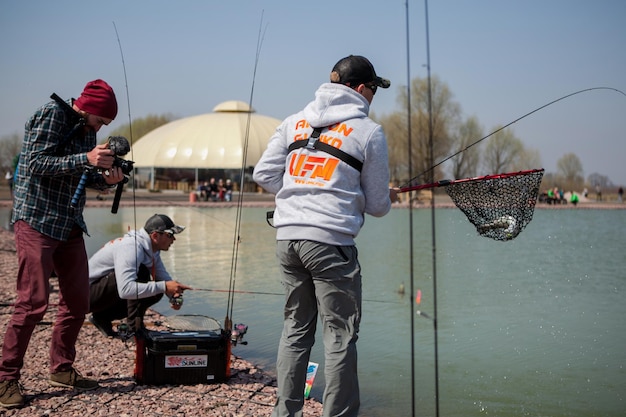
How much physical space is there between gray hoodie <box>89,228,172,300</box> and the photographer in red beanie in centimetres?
99

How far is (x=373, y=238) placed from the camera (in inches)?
714

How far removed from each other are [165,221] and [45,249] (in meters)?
1.56

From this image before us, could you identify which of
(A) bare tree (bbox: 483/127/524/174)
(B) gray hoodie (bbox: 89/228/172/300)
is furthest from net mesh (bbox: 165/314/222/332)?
(A) bare tree (bbox: 483/127/524/174)

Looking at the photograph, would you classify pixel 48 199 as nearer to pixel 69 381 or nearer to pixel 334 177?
pixel 69 381

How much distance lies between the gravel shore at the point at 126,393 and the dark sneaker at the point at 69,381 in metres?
0.04

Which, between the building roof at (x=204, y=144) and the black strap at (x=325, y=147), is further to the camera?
the building roof at (x=204, y=144)

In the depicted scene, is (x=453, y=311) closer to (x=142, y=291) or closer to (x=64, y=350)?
(x=142, y=291)

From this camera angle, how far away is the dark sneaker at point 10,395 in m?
3.76

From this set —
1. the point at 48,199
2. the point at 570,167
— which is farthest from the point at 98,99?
the point at 570,167

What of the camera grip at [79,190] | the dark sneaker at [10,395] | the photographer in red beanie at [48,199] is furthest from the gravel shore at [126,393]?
the camera grip at [79,190]

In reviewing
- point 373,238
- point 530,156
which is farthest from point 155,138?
point 373,238

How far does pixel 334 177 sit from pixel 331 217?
17 cm

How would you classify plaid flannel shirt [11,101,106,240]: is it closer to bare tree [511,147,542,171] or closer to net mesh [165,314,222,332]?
net mesh [165,314,222,332]

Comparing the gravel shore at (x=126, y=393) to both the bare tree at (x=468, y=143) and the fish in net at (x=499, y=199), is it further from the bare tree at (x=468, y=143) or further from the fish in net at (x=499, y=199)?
the bare tree at (x=468, y=143)
